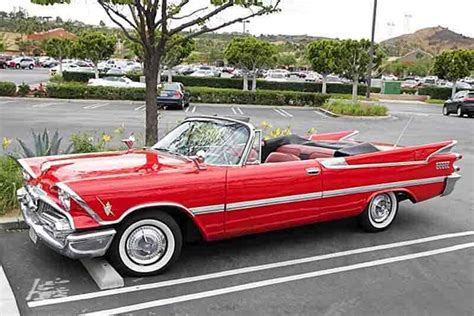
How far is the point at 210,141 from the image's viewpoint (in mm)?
5523

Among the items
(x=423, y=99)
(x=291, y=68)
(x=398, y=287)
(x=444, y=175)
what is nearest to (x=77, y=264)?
(x=398, y=287)

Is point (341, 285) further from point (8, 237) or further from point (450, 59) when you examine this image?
point (450, 59)

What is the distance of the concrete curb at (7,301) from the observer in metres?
3.83

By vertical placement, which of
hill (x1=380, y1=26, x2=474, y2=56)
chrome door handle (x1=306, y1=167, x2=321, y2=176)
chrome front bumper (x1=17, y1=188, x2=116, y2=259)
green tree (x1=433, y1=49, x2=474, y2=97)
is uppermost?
hill (x1=380, y1=26, x2=474, y2=56)

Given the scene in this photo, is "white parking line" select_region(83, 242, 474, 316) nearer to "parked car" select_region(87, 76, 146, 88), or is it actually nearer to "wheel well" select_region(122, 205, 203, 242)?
"wheel well" select_region(122, 205, 203, 242)

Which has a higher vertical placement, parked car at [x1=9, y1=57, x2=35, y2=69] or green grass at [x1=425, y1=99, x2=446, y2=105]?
parked car at [x1=9, y1=57, x2=35, y2=69]

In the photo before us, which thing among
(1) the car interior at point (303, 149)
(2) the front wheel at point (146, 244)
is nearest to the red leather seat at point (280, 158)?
(1) the car interior at point (303, 149)

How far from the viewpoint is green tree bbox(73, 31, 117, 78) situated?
3406 cm

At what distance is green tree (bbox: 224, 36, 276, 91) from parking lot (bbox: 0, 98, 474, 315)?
25.2m

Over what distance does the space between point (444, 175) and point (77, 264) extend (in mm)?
4699

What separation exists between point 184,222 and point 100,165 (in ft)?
3.27

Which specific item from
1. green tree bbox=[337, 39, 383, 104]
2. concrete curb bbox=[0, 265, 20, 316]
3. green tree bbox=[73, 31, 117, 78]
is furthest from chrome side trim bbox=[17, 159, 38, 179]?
green tree bbox=[73, 31, 117, 78]

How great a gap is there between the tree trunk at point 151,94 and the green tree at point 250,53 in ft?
76.1

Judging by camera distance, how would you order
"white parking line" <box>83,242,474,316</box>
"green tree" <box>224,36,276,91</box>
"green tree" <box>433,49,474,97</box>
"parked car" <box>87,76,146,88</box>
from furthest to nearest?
1. "green tree" <box>433,49,474,97</box>
2. "green tree" <box>224,36,276,91</box>
3. "parked car" <box>87,76,146,88</box>
4. "white parking line" <box>83,242,474,316</box>
